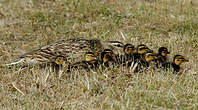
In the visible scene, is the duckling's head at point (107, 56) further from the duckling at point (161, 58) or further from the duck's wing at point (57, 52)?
the duckling at point (161, 58)

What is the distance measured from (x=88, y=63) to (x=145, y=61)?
74 centimetres

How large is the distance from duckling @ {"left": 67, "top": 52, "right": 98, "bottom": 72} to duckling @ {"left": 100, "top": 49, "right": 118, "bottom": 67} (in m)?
0.10

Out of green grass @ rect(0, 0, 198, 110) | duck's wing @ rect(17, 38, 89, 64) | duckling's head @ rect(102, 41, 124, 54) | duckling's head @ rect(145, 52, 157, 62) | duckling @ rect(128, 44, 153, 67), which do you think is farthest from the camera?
duckling's head @ rect(102, 41, 124, 54)

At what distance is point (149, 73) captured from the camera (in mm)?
5129

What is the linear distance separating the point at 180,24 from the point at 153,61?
2.13m

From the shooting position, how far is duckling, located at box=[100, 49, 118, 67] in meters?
5.38

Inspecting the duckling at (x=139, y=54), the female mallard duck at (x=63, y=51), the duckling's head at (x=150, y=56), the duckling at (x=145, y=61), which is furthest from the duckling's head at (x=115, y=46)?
the duckling's head at (x=150, y=56)

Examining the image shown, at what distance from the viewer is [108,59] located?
5371 mm

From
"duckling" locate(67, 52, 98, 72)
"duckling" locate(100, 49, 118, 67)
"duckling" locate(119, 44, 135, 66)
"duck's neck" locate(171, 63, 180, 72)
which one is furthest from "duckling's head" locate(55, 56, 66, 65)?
"duck's neck" locate(171, 63, 180, 72)

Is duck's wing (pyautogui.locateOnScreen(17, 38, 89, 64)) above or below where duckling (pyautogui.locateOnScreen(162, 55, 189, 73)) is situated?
above

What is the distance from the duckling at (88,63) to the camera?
5358 millimetres

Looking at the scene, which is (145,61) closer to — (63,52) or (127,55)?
(127,55)

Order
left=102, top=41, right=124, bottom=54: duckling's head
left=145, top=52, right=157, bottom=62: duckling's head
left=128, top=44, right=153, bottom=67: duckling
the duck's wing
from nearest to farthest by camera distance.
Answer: left=145, top=52, right=157, bottom=62: duckling's head → left=128, top=44, right=153, bottom=67: duckling → the duck's wing → left=102, top=41, right=124, bottom=54: duckling's head

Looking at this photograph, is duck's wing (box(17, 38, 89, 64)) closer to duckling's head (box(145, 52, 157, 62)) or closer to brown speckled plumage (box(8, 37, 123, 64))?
brown speckled plumage (box(8, 37, 123, 64))
